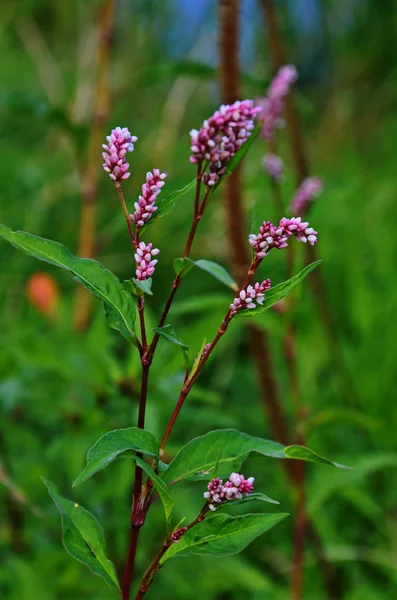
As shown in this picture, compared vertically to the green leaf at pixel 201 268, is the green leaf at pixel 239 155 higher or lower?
higher

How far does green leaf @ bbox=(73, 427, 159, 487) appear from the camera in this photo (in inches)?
21.4

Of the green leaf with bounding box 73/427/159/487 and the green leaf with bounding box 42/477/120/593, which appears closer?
the green leaf with bounding box 73/427/159/487

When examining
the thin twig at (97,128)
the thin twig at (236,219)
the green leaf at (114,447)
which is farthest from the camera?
the thin twig at (97,128)

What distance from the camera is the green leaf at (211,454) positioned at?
2.12 feet

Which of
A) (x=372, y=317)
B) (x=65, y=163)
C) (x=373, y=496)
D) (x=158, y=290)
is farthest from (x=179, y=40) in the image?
(x=373, y=496)

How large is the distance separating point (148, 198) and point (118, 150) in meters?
0.04

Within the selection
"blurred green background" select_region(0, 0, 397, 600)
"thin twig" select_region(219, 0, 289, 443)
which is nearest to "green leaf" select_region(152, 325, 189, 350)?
"blurred green background" select_region(0, 0, 397, 600)

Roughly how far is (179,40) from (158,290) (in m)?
1.23

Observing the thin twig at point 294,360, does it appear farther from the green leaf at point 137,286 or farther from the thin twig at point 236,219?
the green leaf at point 137,286

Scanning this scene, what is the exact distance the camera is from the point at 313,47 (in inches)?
140

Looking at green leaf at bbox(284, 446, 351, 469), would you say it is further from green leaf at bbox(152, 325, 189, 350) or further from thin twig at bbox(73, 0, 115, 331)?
thin twig at bbox(73, 0, 115, 331)

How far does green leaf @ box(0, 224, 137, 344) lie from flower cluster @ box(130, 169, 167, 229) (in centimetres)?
5

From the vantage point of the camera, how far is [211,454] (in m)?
0.66

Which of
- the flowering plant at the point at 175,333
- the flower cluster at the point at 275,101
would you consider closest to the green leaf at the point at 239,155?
the flowering plant at the point at 175,333
